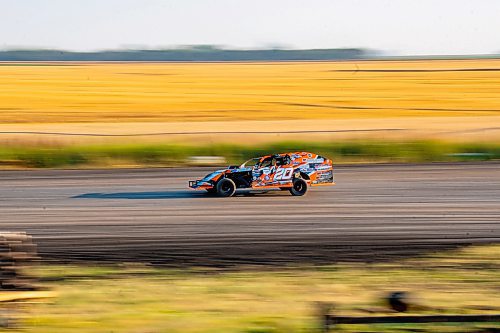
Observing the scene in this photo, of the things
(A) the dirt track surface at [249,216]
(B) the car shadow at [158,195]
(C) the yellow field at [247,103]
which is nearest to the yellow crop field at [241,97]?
(C) the yellow field at [247,103]

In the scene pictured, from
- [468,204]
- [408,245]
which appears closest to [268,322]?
[408,245]

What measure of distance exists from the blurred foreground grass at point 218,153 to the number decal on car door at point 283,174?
23.2 feet

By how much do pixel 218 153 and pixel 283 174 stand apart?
819cm

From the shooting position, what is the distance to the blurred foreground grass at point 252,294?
27.5 feet

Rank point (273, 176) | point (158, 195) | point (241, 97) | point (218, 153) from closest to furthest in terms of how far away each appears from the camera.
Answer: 1. point (273, 176)
2. point (158, 195)
3. point (218, 153)
4. point (241, 97)

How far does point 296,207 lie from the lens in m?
19.0

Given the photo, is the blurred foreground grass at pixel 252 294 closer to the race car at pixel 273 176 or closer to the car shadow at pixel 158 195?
the race car at pixel 273 176

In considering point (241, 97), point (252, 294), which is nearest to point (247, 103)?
point (241, 97)

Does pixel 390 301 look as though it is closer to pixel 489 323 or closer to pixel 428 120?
pixel 489 323

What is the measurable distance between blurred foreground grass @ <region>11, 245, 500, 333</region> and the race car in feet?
24.2

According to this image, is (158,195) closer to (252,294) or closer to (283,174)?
(283,174)

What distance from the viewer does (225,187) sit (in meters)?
20.8

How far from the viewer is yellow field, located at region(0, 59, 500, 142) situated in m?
44.8

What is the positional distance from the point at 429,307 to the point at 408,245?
5.21 m
